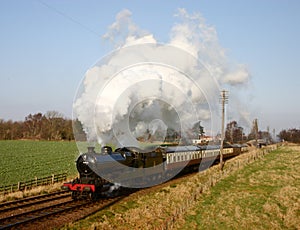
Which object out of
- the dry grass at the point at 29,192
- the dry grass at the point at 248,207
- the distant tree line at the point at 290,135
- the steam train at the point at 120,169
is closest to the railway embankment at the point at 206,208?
the dry grass at the point at 248,207

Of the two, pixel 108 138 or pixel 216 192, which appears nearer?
pixel 216 192

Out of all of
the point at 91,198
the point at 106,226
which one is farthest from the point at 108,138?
the point at 106,226

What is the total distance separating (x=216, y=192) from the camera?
21.3 m

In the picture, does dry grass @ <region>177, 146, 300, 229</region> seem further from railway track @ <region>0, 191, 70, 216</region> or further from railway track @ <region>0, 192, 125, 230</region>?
railway track @ <region>0, 191, 70, 216</region>

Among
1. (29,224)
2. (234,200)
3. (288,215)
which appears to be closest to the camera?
(29,224)

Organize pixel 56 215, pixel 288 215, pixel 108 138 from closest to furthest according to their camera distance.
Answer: pixel 56 215 < pixel 288 215 < pixel 108 138

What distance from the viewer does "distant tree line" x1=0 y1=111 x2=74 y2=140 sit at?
326ft

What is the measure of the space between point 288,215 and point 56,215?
1141cm

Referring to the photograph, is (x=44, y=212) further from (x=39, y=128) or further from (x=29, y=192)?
(x=39, y=128)

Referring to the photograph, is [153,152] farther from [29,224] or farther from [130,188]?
[29,224]

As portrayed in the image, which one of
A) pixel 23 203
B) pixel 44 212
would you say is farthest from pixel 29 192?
pixel 44 212

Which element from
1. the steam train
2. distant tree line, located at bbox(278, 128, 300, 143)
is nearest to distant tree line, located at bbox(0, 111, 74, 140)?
the steam train

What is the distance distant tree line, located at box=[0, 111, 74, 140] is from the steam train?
65958mm

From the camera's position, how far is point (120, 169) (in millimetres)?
19484
